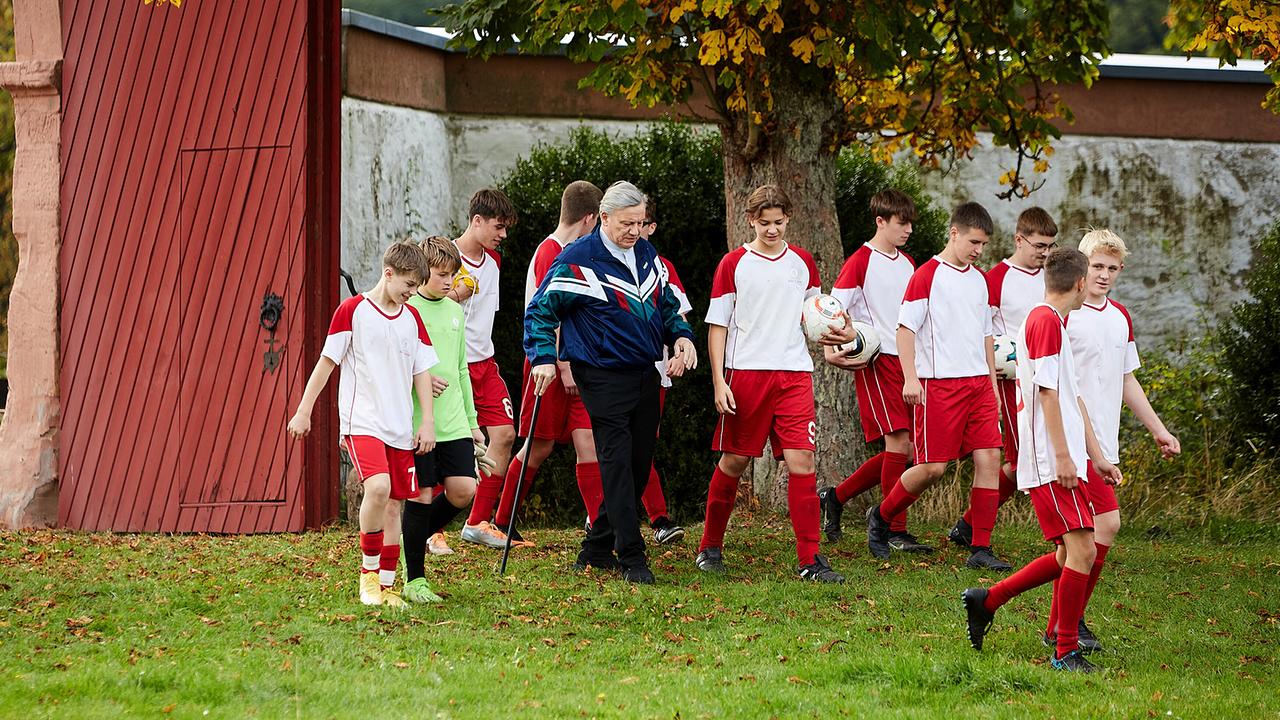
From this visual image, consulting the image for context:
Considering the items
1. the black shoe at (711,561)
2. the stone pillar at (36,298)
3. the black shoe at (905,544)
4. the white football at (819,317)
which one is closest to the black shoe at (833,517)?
the black shoe at (905,544)

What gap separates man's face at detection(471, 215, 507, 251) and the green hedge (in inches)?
113

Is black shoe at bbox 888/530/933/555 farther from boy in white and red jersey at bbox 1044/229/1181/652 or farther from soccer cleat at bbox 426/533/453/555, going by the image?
soccer cleat at bbox 426/533/453/555

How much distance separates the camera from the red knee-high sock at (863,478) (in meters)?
8.16

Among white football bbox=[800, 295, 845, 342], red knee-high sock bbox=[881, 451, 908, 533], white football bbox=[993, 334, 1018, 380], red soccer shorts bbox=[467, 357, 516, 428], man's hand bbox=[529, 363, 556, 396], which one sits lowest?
red knee-high sock bbox=[881, 451, 908, 533]

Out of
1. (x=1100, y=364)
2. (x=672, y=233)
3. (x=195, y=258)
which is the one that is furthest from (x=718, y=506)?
(x=195, y=258)

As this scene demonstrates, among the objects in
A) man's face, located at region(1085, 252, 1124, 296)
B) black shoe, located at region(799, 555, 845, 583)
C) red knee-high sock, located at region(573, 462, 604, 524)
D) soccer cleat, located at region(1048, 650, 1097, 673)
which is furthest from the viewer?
red knee-high sock, located at region(573, 462, 604, 524)

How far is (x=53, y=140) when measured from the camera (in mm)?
9961

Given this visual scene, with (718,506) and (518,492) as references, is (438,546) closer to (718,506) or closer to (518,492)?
(518,492)

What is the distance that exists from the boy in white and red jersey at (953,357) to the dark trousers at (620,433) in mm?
1454

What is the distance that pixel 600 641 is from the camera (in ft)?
19.1

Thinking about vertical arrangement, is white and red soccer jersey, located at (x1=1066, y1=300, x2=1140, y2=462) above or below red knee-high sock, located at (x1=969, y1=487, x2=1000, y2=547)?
above

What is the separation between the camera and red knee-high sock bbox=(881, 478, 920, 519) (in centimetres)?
773

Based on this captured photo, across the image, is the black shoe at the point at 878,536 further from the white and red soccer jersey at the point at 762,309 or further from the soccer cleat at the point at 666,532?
the white and red soccer jersey at the point at 762,309

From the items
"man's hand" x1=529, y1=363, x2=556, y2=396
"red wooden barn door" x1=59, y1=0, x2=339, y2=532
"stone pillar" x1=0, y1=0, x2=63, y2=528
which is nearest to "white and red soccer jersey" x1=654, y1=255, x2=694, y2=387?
"man's hand" x1=529, y1=363, x2=556, y2=396
